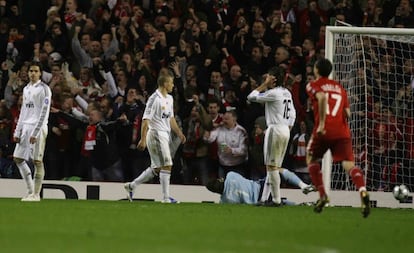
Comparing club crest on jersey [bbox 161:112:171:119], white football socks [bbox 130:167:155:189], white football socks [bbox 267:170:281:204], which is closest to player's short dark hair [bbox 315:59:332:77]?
white football socks [bbox 267:170:281:204]

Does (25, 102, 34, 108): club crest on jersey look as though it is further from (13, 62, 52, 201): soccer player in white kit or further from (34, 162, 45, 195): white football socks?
(34, 162, 45, 195): white football socks

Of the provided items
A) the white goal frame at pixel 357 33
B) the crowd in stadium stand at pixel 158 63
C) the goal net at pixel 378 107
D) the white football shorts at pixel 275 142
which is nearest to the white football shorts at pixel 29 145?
the crowd in stadium stand at pixel 158 63

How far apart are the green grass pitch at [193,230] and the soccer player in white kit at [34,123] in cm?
177

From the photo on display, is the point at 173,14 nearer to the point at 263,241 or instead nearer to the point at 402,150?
the point at 402,150

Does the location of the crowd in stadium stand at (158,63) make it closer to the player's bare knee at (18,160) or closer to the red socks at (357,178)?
the player's bare knee at (18,160)

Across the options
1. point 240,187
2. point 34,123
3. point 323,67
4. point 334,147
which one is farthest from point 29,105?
point 334,147

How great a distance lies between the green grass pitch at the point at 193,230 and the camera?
893 centimetres

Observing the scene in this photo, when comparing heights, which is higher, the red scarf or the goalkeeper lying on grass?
the red scarf

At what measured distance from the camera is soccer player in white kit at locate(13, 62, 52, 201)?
55.1 ft

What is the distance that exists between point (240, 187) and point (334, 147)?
17.6 feet

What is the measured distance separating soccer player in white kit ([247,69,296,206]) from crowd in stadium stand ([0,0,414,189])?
2469mm

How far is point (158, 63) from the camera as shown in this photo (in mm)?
21391

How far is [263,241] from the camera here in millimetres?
9680

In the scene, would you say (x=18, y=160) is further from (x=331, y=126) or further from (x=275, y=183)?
(x=331, y=126)
